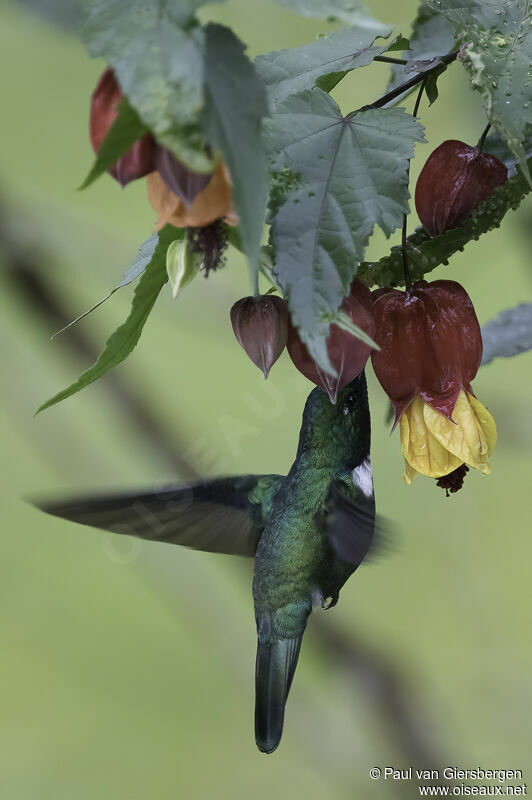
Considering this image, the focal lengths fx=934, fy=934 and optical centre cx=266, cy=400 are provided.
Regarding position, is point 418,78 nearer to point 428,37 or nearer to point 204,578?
point 428,37

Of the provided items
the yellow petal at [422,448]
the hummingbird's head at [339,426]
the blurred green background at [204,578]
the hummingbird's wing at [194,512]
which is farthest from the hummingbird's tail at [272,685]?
the blurred green background at [204,578]

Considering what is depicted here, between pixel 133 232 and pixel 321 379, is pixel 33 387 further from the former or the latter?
pixel 321 379

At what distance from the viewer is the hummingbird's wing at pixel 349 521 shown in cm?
81

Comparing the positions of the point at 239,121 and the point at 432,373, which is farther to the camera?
the point at 432,373

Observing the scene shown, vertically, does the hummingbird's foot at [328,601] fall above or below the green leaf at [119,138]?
below

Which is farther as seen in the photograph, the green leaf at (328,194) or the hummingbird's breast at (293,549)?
the hummingbird's breast at (293,549)

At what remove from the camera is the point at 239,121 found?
1.18 ft

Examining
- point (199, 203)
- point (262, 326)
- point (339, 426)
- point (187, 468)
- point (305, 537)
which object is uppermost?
point (199, 203)

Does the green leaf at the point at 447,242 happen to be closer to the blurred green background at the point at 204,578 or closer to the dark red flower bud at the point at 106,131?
the dark red flower bud at the point at 106,131

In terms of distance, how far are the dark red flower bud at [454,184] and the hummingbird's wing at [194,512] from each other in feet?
1.19

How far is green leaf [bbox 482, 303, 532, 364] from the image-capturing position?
2.68ft

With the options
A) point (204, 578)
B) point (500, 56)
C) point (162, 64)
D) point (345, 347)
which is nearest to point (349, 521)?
point (345, 347)

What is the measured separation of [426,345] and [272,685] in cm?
46

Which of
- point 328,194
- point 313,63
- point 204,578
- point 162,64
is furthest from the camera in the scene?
point 204,578
